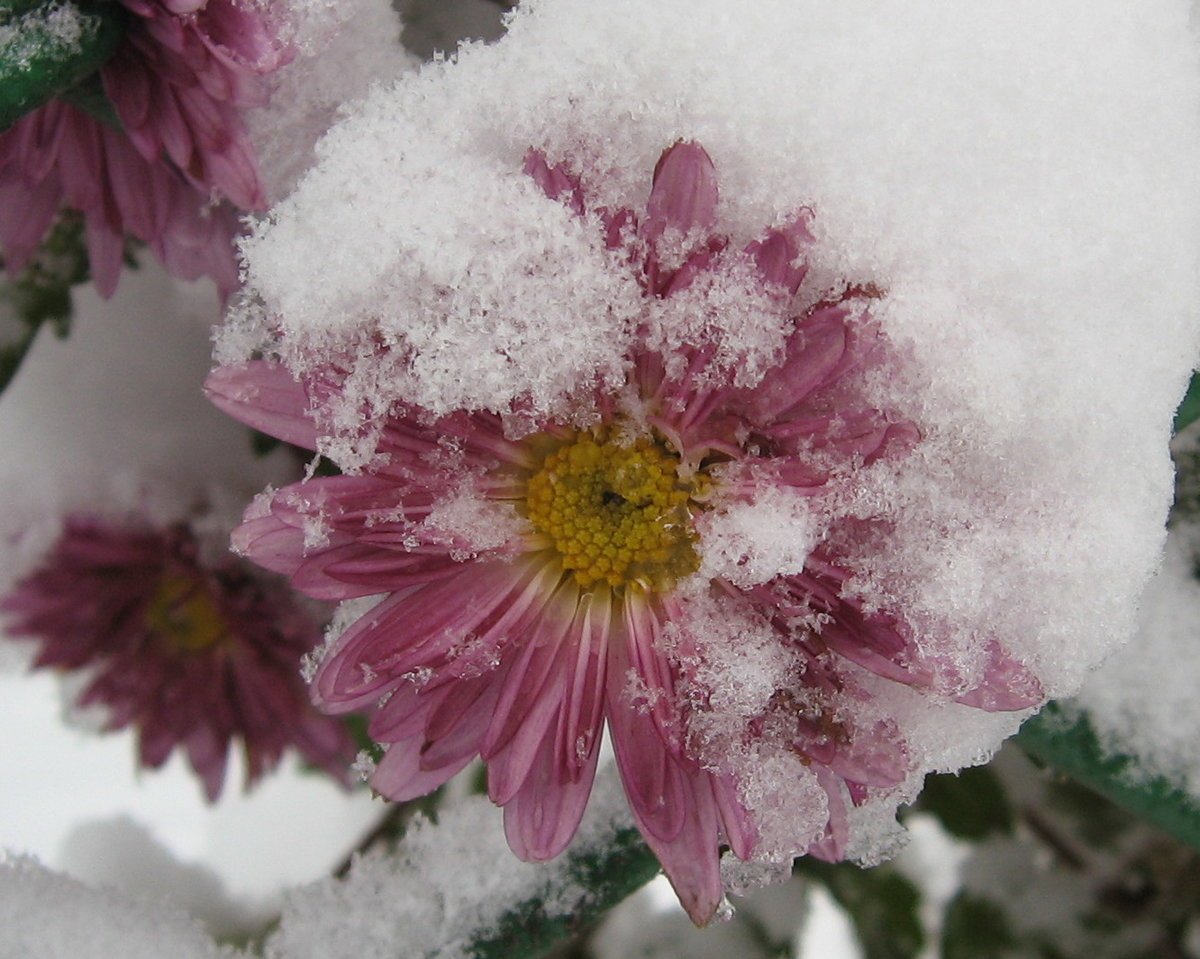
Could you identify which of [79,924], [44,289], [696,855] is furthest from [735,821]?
[44,289]

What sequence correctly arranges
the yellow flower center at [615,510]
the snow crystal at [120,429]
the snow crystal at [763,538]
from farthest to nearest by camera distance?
the snow crystal at [120,429] → the yellow flower center at [615,510] → the snow crystal at [763,538]

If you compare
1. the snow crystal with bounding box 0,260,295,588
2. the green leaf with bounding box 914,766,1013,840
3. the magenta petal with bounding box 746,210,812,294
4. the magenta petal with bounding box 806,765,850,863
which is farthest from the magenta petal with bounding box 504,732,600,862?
the green leaf with bounding box 914,766,1013,840

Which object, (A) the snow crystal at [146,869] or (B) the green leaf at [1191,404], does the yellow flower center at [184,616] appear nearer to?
(A) the snow crystal at [146,869]

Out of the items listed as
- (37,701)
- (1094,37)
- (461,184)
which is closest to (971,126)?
(1094,37)

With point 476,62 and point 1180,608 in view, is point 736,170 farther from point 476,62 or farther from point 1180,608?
point 1180,608

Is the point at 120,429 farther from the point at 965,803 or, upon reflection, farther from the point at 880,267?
the point at 965,803

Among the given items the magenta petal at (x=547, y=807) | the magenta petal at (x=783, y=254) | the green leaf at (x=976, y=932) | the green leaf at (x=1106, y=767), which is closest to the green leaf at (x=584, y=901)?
the magenta petal at (x=547, y=807)

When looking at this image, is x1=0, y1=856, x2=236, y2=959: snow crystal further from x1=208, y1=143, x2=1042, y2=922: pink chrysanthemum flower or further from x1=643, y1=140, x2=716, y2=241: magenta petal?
x1=643, y1=140, x2=716, y2=241: magenta petal
